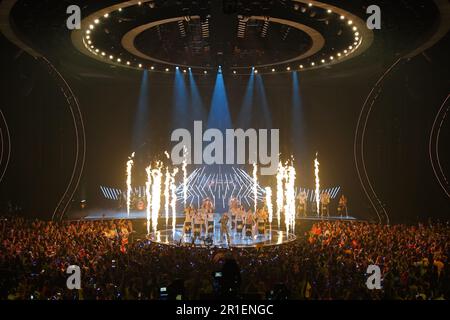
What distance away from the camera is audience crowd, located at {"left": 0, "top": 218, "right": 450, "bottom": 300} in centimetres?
880

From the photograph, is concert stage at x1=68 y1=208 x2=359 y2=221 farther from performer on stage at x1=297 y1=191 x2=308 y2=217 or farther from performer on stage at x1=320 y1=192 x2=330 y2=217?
performer on stage at x1=320 y1=192 x2=330 y2=217

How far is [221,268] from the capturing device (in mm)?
9742

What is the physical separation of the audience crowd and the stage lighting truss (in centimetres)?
877

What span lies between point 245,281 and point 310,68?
62.4 feet

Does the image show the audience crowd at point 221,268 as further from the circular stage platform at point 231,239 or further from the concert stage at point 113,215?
the concert stage at point 113,215

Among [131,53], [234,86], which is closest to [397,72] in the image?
[234,86]

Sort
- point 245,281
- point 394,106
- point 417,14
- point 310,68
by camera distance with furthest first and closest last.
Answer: point 310,68 → point 394,106 → point 417,14 → point 245,281

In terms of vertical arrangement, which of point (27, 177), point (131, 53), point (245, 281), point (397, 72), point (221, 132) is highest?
point (131, 53)

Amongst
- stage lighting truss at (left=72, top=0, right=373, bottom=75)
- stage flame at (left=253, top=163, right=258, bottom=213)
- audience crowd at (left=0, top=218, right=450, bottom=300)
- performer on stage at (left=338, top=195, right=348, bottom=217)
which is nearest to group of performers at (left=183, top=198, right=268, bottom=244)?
audience crowd at (left=0, top=218, right=450, bottom=300)

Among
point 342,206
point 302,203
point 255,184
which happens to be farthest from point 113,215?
point 342,206

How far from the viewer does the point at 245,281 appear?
9758mm

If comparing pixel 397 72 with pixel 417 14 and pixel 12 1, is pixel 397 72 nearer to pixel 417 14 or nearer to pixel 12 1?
pixel 417 14

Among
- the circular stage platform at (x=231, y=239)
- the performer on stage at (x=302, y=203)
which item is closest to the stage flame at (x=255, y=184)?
the performer on stage at (x=302, y=203)

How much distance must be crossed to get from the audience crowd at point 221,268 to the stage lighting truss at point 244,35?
877 cm
